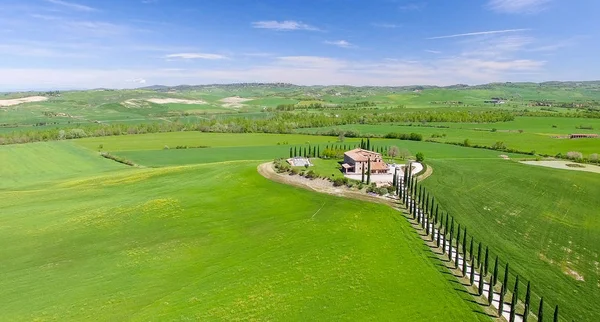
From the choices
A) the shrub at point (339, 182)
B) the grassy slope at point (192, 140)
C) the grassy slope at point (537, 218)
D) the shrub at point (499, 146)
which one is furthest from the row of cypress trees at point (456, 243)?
the grassy slope at point (192, 140)

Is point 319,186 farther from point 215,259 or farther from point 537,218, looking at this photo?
point 537,218

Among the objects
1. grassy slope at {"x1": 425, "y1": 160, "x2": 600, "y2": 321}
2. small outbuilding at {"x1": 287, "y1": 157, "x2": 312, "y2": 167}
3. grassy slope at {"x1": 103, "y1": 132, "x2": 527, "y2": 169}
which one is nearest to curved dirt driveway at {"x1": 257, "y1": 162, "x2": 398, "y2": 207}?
small outbuilding at {"x1": 287, "y1": 157, "x2": 312, "y2": 167}

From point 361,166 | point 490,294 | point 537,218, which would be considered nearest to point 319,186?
point 361,166

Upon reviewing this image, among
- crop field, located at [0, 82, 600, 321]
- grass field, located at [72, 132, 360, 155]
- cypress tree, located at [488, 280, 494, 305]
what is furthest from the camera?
grass field, located at [72, 132, 360, 155]

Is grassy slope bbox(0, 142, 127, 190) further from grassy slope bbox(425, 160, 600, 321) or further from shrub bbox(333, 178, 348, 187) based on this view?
grassy slope bbox(425, 160, 600, 321)

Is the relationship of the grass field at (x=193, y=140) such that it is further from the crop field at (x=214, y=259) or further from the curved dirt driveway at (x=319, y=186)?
the crop field at (x=214, y=259)
